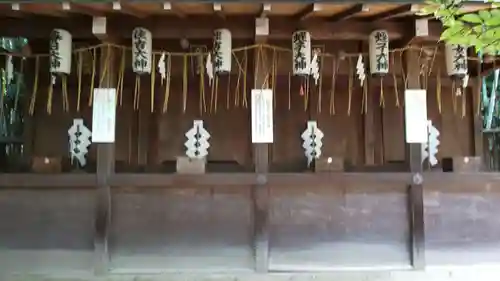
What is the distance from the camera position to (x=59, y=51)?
6.84 meters

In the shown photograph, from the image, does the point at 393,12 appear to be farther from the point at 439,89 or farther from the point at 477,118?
the point at 477,118

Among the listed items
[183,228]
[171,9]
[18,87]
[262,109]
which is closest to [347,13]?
[262,109]

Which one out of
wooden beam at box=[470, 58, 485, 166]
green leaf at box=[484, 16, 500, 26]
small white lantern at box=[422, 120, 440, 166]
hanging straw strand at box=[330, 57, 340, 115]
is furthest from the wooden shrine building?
green leaf at box=[484, 16, 500, 26]

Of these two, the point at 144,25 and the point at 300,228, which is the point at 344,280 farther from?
the point at 144,25

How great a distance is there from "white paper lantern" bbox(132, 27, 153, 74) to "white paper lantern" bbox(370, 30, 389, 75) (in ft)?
10.3

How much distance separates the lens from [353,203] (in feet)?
23.6

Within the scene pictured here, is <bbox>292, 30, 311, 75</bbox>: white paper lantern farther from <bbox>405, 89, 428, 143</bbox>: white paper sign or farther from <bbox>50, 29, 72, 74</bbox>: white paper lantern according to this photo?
<bbox>50, 29, 72, 74</bbox>: white paper lantern

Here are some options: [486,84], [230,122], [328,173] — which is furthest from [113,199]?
[486,84]

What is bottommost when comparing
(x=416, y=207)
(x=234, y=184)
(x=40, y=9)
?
(x=416, y=207)

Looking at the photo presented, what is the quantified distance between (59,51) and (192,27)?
1.84 m

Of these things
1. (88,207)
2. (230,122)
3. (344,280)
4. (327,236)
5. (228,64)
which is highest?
(228,64)

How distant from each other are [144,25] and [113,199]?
8.13 ft

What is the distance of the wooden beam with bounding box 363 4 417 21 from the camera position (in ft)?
21.3

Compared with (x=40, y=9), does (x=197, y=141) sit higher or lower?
lower
